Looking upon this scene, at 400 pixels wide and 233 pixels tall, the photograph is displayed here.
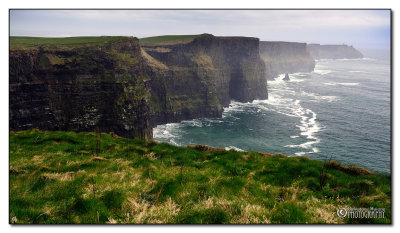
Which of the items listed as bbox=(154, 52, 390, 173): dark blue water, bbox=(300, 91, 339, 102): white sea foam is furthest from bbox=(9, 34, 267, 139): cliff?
bbox=(300, 91, 339, 102): white sea foam

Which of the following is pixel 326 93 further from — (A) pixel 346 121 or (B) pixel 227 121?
(B) pixel 227 121

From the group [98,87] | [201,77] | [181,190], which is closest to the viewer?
[181,190]

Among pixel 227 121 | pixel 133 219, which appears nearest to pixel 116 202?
pixel 133 219

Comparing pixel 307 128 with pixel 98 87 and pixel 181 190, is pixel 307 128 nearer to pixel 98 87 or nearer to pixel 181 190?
pixel 98 87

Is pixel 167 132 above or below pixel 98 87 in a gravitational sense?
below

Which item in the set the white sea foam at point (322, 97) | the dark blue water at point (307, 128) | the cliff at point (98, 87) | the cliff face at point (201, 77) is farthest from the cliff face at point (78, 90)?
the white sea foam at point (322, 97)

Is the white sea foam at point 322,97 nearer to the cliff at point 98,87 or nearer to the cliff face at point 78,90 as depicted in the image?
the cliff at point 98,87

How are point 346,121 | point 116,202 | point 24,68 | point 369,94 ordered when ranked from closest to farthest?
1. point 116,202
2. point 24,68
3. point 346,121
4. point 369,94

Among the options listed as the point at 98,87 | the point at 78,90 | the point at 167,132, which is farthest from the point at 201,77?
the point at 78,90
